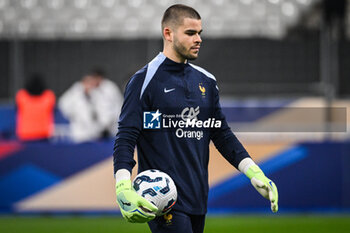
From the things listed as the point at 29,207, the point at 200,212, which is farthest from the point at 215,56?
the point at 200,212

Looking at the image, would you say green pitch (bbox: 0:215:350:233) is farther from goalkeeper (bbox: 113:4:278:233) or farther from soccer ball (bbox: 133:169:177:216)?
soccer ball (bbox: 133:169:177:216)

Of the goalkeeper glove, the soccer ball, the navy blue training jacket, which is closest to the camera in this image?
the goalkeeper glove

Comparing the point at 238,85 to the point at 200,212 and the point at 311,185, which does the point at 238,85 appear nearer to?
the point at 311,185

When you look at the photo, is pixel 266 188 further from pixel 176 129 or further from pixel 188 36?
pixel 188 36

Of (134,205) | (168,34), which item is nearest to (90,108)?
(168,34)

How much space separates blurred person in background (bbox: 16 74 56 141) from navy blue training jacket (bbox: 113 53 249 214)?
7.27 m

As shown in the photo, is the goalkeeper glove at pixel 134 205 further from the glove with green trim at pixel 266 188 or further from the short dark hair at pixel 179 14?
the short dark hair at pixel 179 14

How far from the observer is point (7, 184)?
955cm

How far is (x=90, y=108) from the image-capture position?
11375 mm

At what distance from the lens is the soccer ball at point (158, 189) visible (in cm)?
382

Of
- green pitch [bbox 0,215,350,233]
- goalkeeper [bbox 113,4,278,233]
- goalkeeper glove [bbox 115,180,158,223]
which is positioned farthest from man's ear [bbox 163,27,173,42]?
green pitch [bbox 0,215,350,233]

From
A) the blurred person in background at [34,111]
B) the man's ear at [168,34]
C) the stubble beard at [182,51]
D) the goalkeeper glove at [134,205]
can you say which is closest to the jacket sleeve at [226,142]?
the stubble beard at [182,51]

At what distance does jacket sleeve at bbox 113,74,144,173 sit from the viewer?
153 inches

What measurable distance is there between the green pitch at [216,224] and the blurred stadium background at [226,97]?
0.03m
